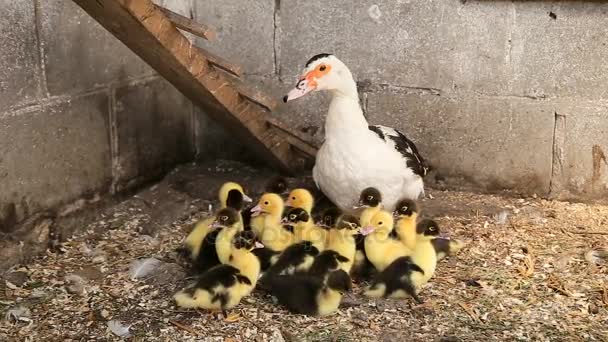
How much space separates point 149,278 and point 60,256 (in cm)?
61

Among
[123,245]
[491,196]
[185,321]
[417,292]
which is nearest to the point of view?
[185,321]

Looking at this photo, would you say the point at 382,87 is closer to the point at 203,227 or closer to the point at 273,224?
the point at 273,224

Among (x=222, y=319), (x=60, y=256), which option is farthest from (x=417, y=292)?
(x=60, y=256)

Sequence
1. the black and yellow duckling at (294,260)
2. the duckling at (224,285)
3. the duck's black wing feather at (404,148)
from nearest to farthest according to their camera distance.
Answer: the duckling at (224,285) < the black and yellow duckling at (294,260) < the duck's black wing feather at (404,148)

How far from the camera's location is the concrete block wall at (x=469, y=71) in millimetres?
4039

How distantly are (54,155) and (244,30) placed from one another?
1.56 m

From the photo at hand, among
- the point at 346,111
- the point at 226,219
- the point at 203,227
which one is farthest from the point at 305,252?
the point at 346,111

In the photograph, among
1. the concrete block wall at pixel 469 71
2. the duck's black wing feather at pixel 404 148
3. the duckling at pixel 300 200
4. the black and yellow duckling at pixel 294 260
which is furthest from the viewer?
the concrete block wall at pixel 469 71

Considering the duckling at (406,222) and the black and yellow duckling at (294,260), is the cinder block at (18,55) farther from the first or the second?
the duckling at (406,222)

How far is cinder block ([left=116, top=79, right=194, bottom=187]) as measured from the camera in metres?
4.25

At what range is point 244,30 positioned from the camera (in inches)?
180

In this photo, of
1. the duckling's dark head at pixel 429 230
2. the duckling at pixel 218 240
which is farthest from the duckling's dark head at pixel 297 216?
the duckling's dark head at pixel 429 230

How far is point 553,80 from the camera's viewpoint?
4090mm

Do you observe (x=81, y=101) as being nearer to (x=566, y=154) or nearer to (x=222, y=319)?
(x=222, y=319)
